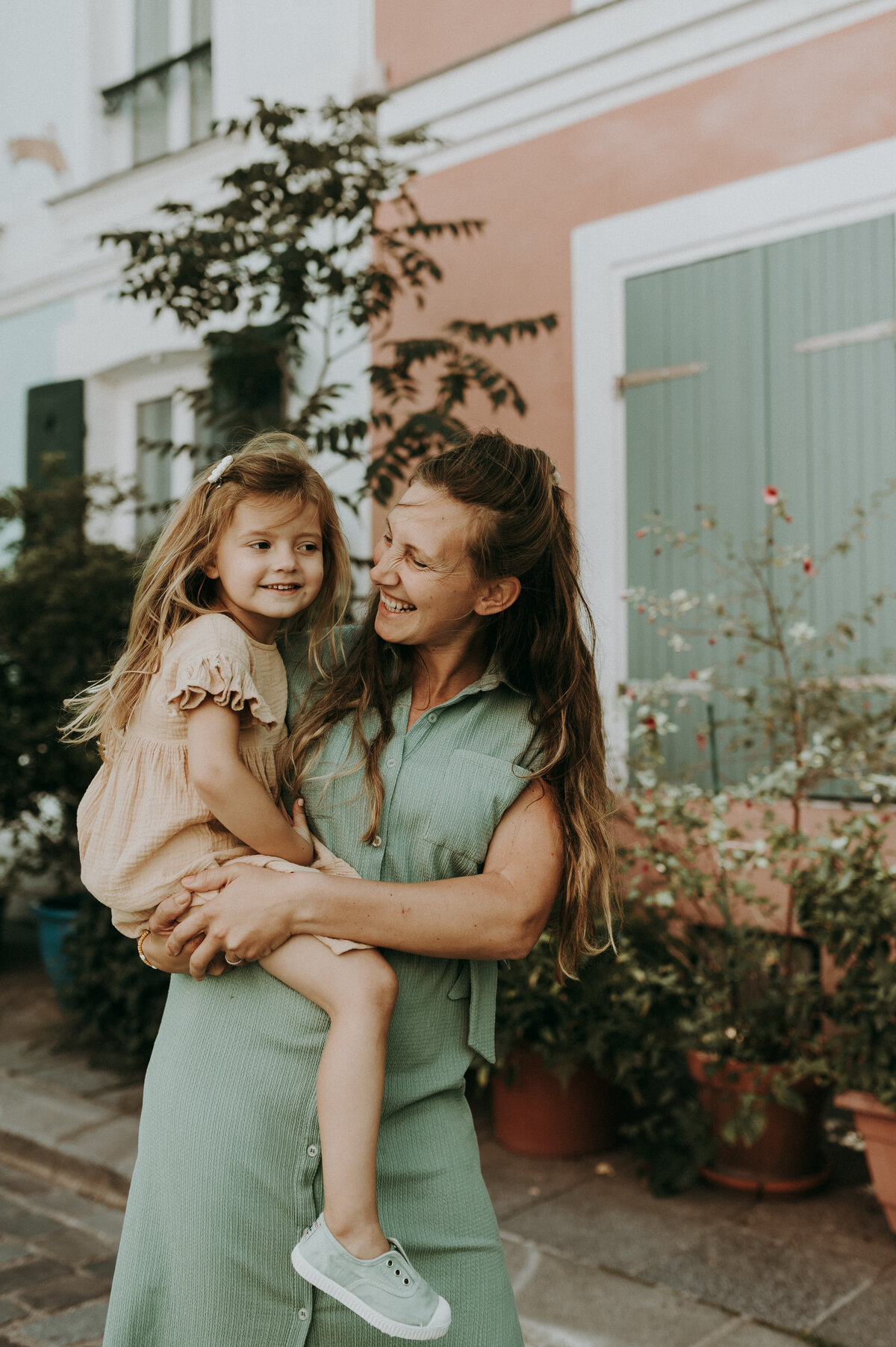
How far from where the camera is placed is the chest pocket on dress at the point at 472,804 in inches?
65.7

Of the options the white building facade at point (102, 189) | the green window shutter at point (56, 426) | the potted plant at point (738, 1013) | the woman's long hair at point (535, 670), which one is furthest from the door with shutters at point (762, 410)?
the green window shutter at point (56, 426)

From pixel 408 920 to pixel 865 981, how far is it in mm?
2288

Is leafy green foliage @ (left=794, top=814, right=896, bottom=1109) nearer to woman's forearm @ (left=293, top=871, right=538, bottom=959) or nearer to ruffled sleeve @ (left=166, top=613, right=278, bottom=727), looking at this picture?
woman's forearm @ (left=293, top=871, right=538, bottom=959)

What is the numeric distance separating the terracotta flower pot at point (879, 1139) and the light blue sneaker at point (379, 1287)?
221 centimetres

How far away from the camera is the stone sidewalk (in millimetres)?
3047

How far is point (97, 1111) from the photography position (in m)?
4.46

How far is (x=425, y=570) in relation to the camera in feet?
5.53

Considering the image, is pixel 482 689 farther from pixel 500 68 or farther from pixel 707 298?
pixel 500 68

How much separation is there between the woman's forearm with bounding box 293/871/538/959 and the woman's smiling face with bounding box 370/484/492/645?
1.19 ft

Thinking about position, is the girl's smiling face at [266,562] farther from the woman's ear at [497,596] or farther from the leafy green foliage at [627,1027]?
the leafy green foliage at [627,1027]

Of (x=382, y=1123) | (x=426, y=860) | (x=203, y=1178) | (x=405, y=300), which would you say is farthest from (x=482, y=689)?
(x=405, y=300)

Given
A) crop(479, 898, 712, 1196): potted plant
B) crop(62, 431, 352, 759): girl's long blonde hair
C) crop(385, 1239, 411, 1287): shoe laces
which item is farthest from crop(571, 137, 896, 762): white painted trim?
crop(385, 1239, 411, 1287): shoe laces

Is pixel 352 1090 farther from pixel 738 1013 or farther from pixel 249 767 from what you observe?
pixel 738 1013

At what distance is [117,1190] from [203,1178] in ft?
8.82
